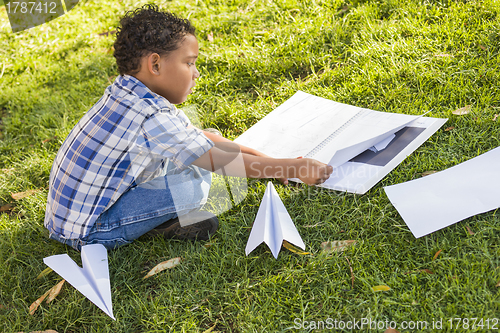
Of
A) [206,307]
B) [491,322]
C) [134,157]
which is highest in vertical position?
[134,157]

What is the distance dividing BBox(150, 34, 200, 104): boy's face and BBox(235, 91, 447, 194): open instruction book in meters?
0.51

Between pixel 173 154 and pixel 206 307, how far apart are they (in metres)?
0.55

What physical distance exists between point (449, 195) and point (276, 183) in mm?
688

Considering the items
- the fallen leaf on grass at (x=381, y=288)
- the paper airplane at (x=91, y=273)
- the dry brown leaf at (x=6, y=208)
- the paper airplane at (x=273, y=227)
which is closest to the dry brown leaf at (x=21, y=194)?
the dry brown leaf at (x=6, y=208)

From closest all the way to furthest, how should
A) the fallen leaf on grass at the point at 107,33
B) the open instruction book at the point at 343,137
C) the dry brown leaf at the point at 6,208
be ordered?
the open instruction book at the point at 343,137 < the dry brown leaf at the point at 6,208 < the fallen leaf on grass at the point at 107,33

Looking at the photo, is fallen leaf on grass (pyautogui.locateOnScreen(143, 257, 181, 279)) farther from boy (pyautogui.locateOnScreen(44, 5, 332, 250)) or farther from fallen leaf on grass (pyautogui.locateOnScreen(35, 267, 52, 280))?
fallen leaf on grass (pyautogui.locateOnScreen(35, 267, 52, 280))

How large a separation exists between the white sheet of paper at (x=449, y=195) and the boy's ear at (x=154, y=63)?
3.30 ft

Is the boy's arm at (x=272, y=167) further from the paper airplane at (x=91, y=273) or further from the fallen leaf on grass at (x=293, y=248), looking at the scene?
the paper airplane at (x=91, y=273)

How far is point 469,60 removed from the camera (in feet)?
6.95

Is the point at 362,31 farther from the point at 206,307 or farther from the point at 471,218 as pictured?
the point at 206,307

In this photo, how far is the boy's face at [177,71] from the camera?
149 cm

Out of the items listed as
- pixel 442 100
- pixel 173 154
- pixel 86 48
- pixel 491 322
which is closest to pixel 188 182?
pixel 173 154

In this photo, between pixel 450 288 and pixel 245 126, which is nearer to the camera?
pixel 450 288

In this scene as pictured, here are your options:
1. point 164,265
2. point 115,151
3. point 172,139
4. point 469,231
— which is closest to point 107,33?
point 115,151
